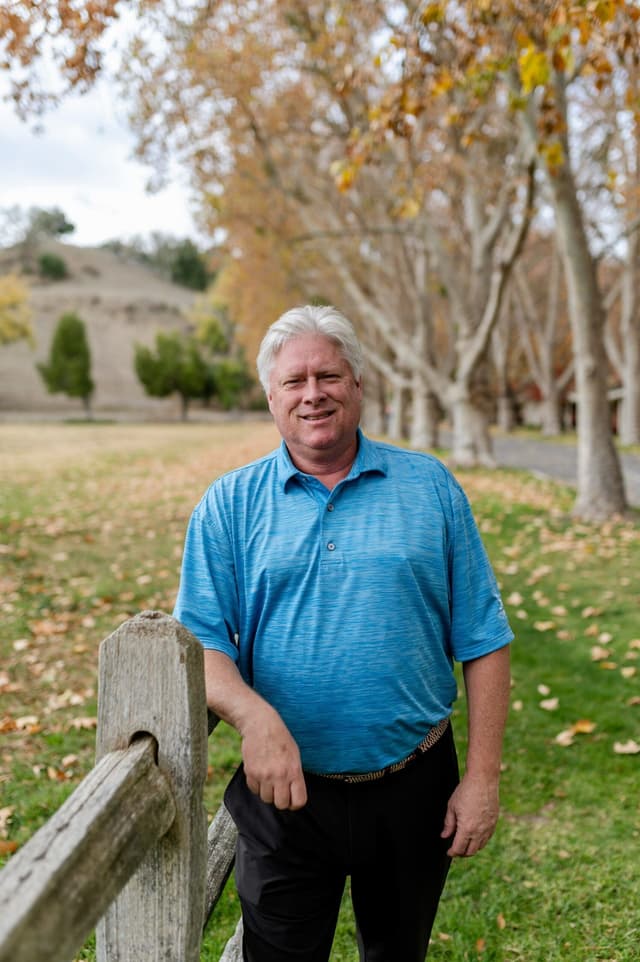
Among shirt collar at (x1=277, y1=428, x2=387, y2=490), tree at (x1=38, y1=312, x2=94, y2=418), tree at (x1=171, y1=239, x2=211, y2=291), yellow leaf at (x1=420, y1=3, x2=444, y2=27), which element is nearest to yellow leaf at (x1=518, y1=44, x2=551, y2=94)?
yellow leaf at (x1=420, y1=3, x2=444, y2=27)

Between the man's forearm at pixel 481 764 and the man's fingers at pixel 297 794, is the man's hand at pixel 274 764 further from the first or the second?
the man's forearm at pixel 481 764

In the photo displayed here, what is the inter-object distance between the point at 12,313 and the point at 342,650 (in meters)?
75.1

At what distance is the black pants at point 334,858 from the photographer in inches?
86.4

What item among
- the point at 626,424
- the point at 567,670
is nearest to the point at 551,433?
the point at 626,424

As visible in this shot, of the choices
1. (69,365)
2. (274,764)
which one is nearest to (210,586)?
(274,764)

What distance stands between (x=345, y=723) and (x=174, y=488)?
1608 cm

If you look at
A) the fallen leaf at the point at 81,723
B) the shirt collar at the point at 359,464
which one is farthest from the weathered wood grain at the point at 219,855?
the fallen leaf at the point at 81,723

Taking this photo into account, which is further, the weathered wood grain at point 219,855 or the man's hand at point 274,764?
the weathered wood grain at point 219,855

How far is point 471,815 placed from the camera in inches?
88.5

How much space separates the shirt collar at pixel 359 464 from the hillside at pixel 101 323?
3037 inches

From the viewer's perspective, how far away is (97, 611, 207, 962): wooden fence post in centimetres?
162

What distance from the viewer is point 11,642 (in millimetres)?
7199

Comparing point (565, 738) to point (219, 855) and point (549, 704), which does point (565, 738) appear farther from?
point (219, 855)

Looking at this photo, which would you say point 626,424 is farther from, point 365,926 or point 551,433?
point 365,926
